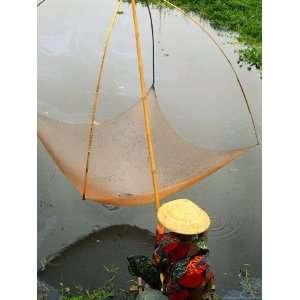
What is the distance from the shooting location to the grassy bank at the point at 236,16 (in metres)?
6.32

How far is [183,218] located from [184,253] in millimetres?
139

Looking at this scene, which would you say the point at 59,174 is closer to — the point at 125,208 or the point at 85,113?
the point at 125,208

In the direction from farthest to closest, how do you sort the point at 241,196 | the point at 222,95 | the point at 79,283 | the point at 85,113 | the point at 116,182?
the point at 222,95
the point at 85,113
the point at 241,196
the point at 116,182
the point at 79,283

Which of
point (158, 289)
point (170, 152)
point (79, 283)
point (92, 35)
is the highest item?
point (92, 35)

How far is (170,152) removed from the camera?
3086mm

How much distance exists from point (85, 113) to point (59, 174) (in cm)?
99

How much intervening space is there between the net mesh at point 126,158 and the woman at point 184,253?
2.94ft

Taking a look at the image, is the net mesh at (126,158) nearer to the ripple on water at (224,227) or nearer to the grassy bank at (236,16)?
the ripple on water at (224,227)

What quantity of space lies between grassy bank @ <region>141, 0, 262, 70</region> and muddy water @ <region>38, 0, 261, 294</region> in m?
0.27

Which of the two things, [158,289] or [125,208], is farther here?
[125,208]

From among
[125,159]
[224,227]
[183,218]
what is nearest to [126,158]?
[125,159]

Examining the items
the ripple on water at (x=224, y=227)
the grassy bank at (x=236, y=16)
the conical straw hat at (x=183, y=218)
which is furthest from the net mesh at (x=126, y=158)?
the grassy bank at (x=236, y=16)

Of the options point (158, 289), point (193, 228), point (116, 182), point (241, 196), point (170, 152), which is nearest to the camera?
point (193, 228)

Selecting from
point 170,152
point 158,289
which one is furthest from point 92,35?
point 158,289
